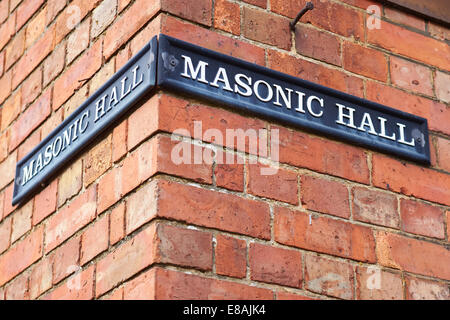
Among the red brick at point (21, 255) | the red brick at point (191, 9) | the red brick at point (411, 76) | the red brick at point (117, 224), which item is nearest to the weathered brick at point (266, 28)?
the red brick at point (191, 9)

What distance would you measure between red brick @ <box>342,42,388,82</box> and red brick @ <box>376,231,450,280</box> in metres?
0.49

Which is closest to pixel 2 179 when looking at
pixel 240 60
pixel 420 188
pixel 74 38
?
pixel 74 38


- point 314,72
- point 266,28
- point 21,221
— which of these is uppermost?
point 266,28

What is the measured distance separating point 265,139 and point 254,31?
32 cm

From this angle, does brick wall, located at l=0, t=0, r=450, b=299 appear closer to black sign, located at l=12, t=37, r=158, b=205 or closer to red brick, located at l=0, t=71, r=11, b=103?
black sign, located at l=12, t=37, r=158, b=205

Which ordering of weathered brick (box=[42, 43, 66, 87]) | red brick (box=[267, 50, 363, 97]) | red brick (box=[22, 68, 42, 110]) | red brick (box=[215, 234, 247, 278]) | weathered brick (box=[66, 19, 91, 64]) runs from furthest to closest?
1. red brick (box=[22, 68, 42, 110])
2. weathered brick (box=[42, 43, 66, 87])
3. weathered brick (box=[66, 19, 91, 64])
4. red brick (box=[267, 50, 363, 97])
5. red brick (box=[215, 234, 247, 278])

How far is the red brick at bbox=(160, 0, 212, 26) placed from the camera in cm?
218

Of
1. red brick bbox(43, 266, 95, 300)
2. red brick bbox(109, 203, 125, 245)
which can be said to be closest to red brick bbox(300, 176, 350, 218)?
red brick bbox(109, 203, 125, 245)

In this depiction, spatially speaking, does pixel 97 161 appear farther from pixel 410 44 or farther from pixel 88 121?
pixel 410 44

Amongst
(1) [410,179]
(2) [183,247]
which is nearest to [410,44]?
(1) [410,179]

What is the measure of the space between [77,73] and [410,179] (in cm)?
102

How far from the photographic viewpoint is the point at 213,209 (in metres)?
2.00

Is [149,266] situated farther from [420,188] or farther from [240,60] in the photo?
[420,188]

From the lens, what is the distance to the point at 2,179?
9.27 feet
